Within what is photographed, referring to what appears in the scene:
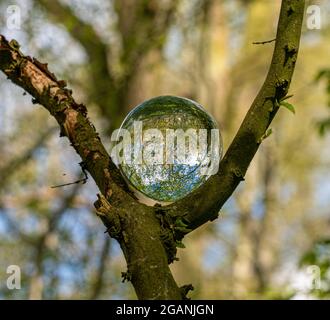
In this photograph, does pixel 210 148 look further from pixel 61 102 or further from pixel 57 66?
pixel 57 66

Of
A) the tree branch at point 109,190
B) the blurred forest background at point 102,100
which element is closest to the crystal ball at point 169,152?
the tree branch at point 109,190

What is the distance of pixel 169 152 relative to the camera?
1.96 metres

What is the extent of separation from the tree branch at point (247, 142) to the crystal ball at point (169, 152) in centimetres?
13

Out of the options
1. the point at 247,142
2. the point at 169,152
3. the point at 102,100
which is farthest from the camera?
the point at 102,100

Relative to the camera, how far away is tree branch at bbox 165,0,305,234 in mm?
1782

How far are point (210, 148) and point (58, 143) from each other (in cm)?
565

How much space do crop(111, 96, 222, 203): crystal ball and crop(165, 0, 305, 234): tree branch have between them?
130 millimetres

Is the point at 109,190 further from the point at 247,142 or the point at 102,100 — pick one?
the point at 102,100

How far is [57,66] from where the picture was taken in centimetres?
707

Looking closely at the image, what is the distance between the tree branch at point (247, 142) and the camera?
5.85ft

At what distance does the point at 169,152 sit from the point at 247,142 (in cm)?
26

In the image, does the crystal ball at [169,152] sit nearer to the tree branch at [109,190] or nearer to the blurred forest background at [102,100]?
the tree branch at [109,190]

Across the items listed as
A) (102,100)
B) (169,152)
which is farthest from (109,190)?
(102,100)
